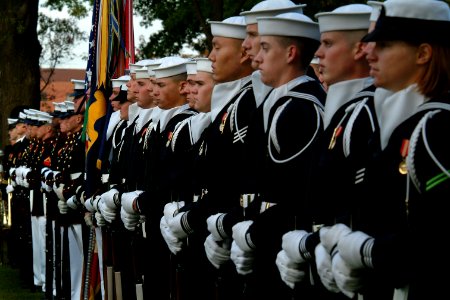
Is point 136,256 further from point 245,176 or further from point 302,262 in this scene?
point 302,262

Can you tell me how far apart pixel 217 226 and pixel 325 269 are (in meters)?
1.68

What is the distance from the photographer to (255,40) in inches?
258

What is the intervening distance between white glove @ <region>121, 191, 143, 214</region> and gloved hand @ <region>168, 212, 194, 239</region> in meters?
1.37

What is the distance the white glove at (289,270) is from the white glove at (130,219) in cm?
389

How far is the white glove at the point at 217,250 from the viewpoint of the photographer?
22.3ft

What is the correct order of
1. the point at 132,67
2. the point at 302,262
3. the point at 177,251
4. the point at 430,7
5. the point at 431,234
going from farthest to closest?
the point at 132,67
the point at 177,251
the point at 302,262
the point at 430,7
the point at 431,234

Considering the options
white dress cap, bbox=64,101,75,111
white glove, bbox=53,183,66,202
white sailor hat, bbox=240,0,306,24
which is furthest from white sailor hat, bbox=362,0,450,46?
white dress cap, bbox=64,101,75,111

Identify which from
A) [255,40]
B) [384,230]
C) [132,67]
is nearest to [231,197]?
[255,40]

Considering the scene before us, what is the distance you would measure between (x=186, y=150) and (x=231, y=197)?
1536 mm

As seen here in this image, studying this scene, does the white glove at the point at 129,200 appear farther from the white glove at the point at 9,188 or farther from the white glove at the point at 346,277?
the white glove at the point at 9,188

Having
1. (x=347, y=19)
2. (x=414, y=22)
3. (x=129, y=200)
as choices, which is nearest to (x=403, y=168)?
(x=414, y=22)

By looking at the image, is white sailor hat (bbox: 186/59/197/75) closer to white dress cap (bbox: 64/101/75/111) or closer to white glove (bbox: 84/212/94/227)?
white glove (bbox: 84/212/94/227)

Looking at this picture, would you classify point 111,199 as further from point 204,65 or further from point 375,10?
point 375,10

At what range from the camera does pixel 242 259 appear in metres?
6.12
